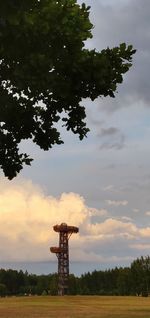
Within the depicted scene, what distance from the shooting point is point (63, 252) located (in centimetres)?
13450

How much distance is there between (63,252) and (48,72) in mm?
121758

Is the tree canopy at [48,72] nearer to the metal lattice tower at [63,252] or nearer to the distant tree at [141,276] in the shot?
the metal lattice tower at [63,252]

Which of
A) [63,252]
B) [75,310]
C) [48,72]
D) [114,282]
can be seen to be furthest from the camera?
[114,282]

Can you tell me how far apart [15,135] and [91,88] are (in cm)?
380

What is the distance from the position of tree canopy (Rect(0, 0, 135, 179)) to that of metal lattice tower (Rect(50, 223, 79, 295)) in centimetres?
11655

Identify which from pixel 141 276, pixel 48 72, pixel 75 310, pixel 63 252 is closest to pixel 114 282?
pixel 141 276

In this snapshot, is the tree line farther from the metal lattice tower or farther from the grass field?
the grass field

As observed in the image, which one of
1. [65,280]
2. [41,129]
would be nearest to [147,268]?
[65,280]

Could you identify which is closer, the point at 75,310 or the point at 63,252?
the point at 75,310

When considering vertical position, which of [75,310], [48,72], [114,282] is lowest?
[75,310]

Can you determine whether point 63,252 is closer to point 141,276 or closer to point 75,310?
point 141,276

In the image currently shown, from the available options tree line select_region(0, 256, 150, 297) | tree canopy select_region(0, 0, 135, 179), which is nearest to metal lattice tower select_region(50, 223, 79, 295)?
tree line select_region(0, 256, 150, 297)

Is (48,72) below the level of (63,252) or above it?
below

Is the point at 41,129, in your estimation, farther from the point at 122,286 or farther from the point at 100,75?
the point at 122,286
